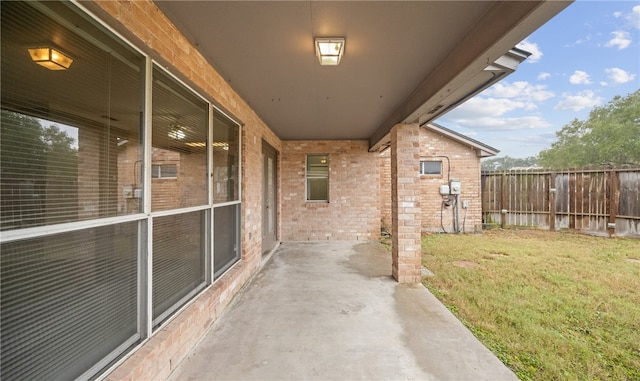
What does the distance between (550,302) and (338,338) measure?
2875 mm

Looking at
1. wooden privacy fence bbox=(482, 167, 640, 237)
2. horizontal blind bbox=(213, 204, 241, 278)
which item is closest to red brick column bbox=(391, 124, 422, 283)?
horizontal blind bbox=(213, 204, 241, 278)

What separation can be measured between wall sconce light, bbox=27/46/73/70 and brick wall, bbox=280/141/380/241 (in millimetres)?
6015

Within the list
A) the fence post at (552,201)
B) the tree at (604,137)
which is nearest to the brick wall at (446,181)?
the fence post at (552,201)

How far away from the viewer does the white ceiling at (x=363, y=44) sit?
1853 millimetres

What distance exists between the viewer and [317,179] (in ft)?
24.4

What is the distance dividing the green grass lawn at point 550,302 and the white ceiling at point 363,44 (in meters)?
2.50

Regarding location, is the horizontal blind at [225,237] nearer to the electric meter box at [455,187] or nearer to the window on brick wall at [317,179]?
the window on brick wall at [317,179]

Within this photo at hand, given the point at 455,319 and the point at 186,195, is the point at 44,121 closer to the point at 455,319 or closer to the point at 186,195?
the point at 186,195

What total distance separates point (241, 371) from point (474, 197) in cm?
897

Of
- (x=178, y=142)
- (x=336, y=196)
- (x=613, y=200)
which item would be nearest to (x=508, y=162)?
(x=613, y=200)

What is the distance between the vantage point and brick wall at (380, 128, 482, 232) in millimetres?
8797

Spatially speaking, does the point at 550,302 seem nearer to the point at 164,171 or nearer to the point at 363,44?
the point at 363,44

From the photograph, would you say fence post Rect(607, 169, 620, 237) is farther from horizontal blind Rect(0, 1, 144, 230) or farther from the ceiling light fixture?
horizontal blind Rect(0, 1, 144, 230)

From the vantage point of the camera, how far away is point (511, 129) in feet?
157
